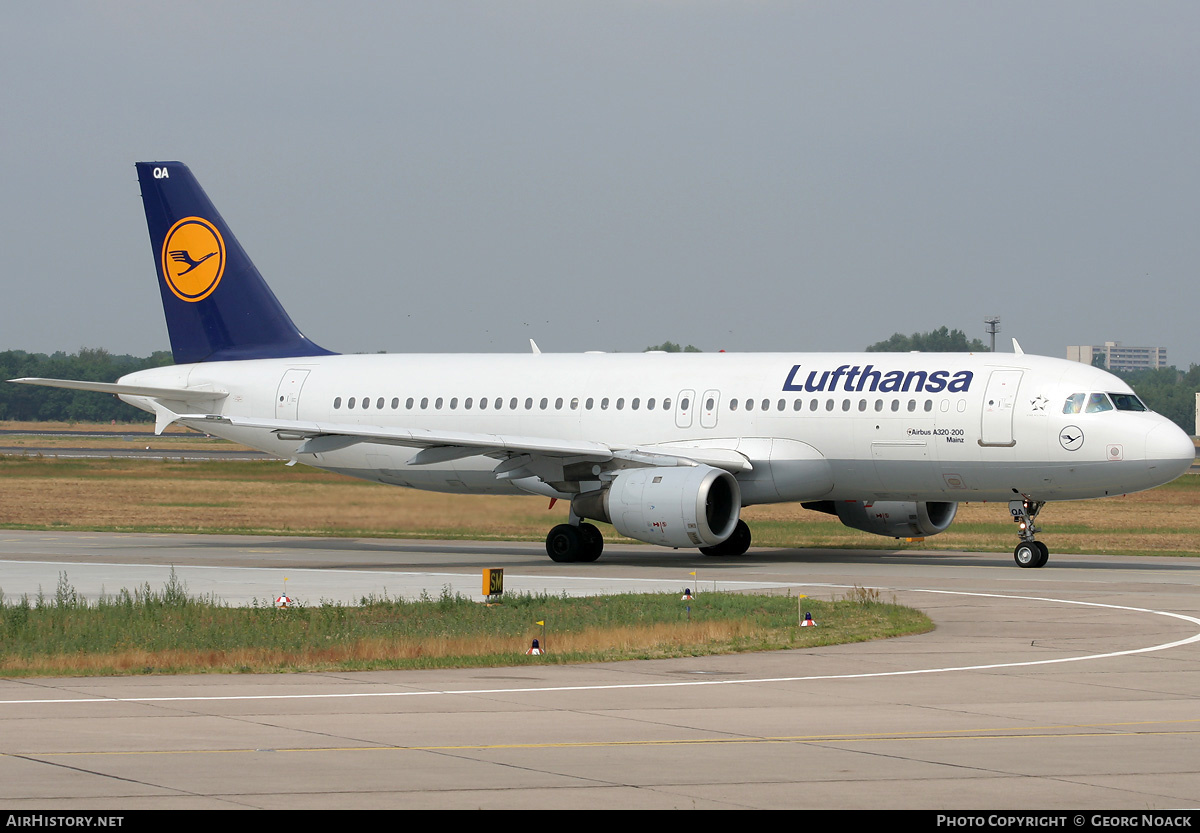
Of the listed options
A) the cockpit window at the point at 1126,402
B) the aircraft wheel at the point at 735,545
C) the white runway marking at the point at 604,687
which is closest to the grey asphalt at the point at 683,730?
the white runway marking at the point at 604,687

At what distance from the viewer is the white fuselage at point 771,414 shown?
31.7 metres

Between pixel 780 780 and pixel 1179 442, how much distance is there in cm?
2244

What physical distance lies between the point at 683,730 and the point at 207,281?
3180cm

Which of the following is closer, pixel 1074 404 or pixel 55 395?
pixel 1074 404

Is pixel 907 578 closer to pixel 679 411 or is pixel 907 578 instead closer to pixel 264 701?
pixel 679 411

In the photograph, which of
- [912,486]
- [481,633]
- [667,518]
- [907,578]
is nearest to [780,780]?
[481,633]

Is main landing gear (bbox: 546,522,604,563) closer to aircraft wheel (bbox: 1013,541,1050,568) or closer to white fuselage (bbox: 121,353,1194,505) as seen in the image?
white fuselage (bbox: 121,353,1194,505)

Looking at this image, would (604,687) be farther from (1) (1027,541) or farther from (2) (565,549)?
(2) (565,549)

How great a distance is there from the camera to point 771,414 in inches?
1355

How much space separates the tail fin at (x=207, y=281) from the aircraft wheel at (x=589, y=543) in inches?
434

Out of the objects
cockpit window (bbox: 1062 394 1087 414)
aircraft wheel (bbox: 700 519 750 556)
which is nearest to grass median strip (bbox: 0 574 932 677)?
cockpit window (bbox: 1062 394 1087 414)

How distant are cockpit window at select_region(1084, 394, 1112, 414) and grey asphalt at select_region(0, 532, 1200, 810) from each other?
9.31 meters

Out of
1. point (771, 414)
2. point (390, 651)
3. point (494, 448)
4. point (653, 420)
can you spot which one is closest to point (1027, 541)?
point (771, 414)

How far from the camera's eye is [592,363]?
38188 mm
